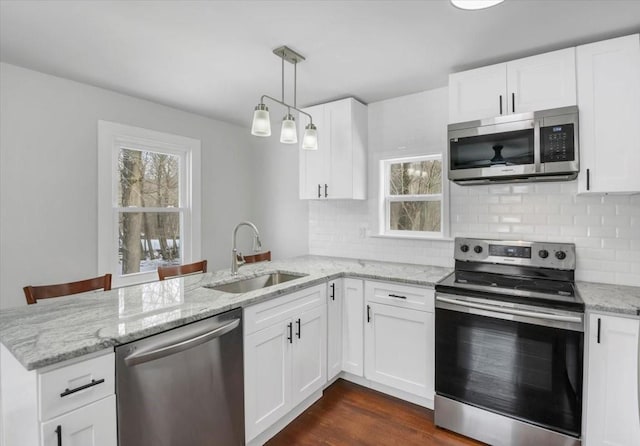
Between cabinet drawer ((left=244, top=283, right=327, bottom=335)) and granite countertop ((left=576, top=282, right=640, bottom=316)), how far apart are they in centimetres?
154

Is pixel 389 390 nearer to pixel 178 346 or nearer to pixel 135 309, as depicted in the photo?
pixel 178 346

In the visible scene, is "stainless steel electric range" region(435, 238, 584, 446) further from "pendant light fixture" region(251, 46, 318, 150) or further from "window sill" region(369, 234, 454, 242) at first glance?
"pendant light fixture" region(251, 46, 318, 150)

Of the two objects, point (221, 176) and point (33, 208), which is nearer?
point (33, 208)

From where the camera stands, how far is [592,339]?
1751mm

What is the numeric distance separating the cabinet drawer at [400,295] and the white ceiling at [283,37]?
1581 millimetres

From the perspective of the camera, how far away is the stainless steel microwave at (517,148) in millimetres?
2025

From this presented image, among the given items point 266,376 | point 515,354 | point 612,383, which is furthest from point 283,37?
point 612,383

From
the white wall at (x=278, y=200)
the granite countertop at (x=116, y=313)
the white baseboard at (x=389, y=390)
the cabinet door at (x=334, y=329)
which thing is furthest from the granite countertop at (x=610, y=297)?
the white wall at (x=278, y=200)

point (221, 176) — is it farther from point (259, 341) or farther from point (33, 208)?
point (259, 341)

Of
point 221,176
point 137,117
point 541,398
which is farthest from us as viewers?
point 221,176

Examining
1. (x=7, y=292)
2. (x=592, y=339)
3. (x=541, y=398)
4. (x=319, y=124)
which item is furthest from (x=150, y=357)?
(x=319, y=124)

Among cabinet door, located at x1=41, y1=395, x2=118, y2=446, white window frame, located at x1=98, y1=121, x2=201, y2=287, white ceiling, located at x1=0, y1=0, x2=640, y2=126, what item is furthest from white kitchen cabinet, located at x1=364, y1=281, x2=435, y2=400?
white window frame, located at x1=98, y1=121, x2=201, y2=287

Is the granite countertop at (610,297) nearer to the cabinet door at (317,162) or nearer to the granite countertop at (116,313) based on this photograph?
the granite countertop at (116,313)

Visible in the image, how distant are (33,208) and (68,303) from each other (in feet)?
4.01
